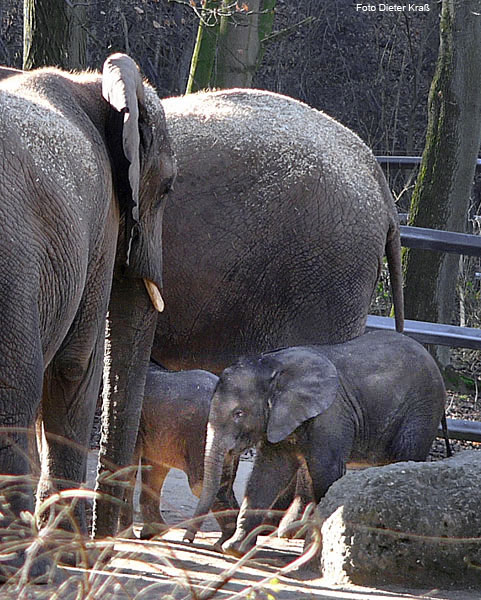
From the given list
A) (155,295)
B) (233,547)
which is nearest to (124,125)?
(155,295)

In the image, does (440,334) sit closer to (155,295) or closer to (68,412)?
(155,295)

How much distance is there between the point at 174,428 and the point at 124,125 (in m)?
1.93

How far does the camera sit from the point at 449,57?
9695 millimetres

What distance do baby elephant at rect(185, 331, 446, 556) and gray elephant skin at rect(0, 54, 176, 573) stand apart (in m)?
0.46

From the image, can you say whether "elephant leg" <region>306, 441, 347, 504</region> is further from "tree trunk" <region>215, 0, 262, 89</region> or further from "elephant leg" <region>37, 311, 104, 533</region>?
"tree trunk" <region>215, 0, 262, 89</region>

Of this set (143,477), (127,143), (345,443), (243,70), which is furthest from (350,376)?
(243,70)

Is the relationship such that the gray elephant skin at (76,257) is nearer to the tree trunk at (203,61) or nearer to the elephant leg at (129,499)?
the elephant leg at (129,499)

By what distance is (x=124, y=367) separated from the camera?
17.3 feet

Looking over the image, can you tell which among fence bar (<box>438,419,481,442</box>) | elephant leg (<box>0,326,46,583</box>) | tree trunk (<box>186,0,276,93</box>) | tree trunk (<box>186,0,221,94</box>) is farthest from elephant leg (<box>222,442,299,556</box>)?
tree trunk (<box>186,0,221,94</box>)

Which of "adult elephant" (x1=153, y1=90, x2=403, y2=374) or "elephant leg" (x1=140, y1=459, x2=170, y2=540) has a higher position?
"adult elephant" (x1=153, y1=90, x2=403, y2=374)

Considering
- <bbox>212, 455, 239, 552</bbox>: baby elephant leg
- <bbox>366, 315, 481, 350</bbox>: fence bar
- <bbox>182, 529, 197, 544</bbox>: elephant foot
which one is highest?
<bbox>366, 315, 481, 350</bbox>: fence bar

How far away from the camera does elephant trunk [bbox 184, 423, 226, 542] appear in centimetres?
524

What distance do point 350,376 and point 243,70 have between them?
13.7 feet

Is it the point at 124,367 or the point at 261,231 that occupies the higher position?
the point at 261,231
